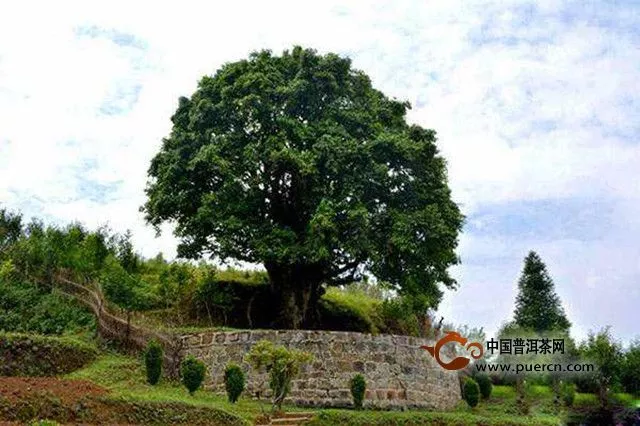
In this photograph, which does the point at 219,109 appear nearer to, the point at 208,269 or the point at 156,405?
the point at 208,269

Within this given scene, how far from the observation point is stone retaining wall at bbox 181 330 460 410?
20.7 meters

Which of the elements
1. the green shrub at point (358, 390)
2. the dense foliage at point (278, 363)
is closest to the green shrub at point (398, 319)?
the green shrub at point (358, 390)

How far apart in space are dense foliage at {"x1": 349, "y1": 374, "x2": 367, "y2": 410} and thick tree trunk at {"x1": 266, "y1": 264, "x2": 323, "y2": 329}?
4.28 meters

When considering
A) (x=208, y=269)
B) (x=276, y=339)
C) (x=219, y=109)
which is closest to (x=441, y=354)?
(x=276, y=339)

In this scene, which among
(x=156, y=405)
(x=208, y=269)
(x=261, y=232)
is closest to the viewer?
(x=156, y=405)

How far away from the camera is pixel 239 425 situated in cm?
1578

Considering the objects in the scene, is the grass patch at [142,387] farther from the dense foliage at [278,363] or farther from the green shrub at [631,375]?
the green shrub at [631,375]

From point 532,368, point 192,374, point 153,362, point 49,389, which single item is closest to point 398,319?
point 532,368

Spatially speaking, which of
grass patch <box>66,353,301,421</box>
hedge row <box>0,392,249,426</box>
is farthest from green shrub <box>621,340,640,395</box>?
hedge row <box>0,392,249,426</box>

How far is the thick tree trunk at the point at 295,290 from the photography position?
24281 mm

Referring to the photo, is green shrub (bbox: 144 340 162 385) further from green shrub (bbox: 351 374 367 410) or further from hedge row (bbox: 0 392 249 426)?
green shrub (bbox: 351 374 367 410)

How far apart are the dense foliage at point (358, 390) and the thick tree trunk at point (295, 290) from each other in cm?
428

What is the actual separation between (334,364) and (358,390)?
1299 millimetres

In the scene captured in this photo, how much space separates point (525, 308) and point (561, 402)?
7.93 metres
